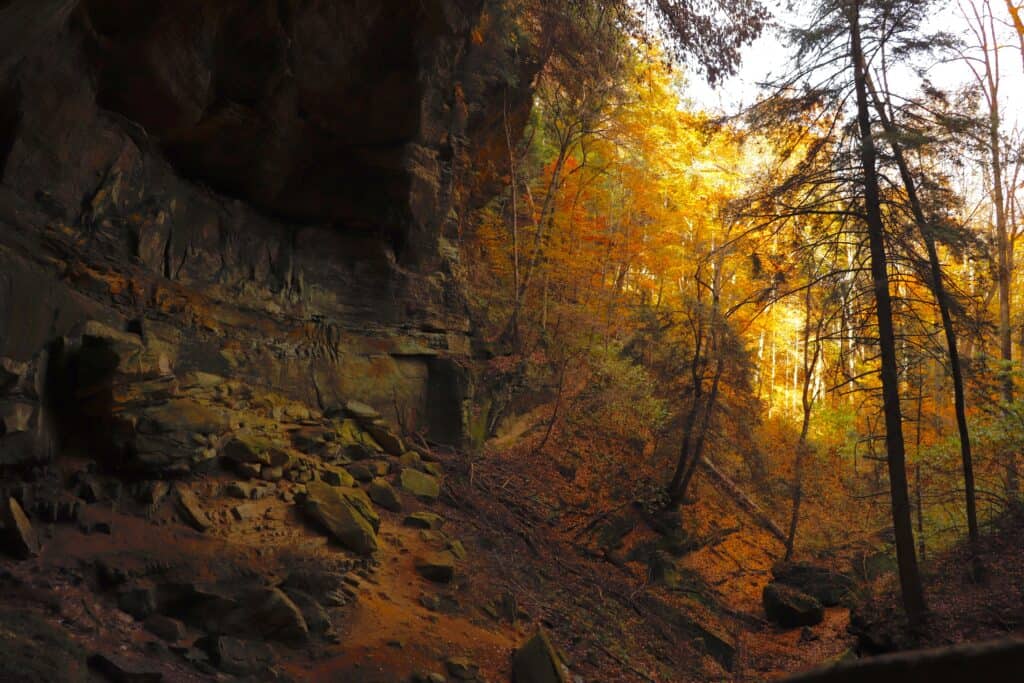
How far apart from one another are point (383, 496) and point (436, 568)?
74.4 inches

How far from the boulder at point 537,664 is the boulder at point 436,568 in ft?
5.31

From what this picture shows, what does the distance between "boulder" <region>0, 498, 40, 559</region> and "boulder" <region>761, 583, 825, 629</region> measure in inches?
581

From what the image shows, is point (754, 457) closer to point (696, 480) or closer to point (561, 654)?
point (696, 480)

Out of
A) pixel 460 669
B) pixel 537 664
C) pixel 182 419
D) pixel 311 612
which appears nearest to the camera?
pixel 311 612

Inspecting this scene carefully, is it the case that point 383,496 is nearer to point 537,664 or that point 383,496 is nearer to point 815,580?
point 537,664

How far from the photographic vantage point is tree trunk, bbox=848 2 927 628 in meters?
10.1

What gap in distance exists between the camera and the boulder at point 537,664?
7.74m

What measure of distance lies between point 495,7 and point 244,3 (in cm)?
622

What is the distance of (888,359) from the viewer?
10.6 m

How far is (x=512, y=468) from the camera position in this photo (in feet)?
53.0

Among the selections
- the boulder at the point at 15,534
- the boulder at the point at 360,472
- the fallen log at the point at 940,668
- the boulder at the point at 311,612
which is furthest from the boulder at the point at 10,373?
the fallen log at the point at 940,668

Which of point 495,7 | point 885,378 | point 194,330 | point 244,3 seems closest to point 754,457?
point 885,378

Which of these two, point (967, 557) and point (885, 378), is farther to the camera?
point (967, 557)

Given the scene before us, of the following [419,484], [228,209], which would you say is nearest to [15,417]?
[228,209]
